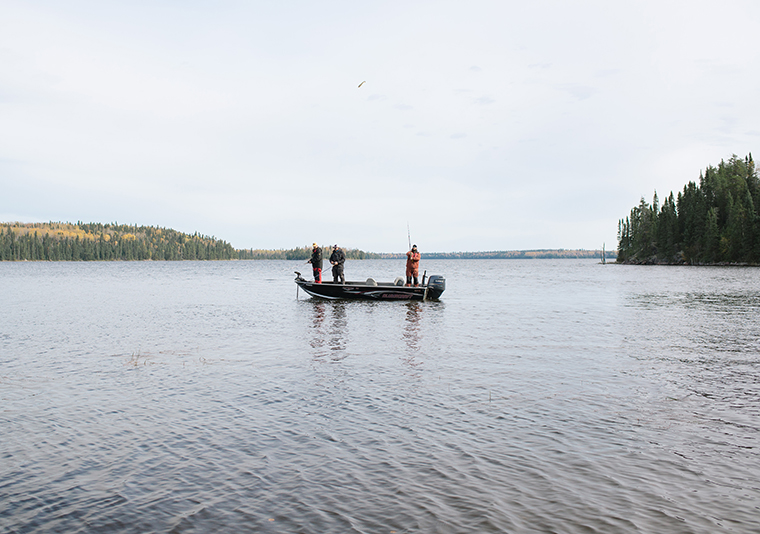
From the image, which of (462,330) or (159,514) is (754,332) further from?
(159,514)

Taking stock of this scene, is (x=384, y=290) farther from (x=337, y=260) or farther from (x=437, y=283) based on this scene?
(x=337, y=260)

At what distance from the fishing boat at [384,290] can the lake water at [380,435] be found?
15.3 m

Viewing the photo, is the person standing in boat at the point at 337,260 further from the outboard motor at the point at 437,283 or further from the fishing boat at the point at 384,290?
the outboard motor at the point at 437,283

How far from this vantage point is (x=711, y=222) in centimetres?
10981

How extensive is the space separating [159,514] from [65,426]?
4.22 meters

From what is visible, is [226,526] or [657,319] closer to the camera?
[226,526]

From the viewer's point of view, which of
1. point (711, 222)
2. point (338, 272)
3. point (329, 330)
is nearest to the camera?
point (329, 330)

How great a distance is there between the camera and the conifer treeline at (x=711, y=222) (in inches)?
4097

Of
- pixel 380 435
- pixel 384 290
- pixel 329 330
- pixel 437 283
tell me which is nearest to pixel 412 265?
pixel 437 283

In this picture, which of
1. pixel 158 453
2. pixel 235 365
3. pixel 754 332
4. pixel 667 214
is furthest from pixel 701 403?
pixel 667 214

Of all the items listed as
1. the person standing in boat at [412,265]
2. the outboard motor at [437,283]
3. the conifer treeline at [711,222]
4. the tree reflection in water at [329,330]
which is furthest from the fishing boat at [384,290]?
the conifer treeline at [711,222]

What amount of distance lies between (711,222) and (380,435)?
403 ft

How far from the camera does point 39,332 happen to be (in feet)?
69.2

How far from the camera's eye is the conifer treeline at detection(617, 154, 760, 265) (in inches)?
4097
